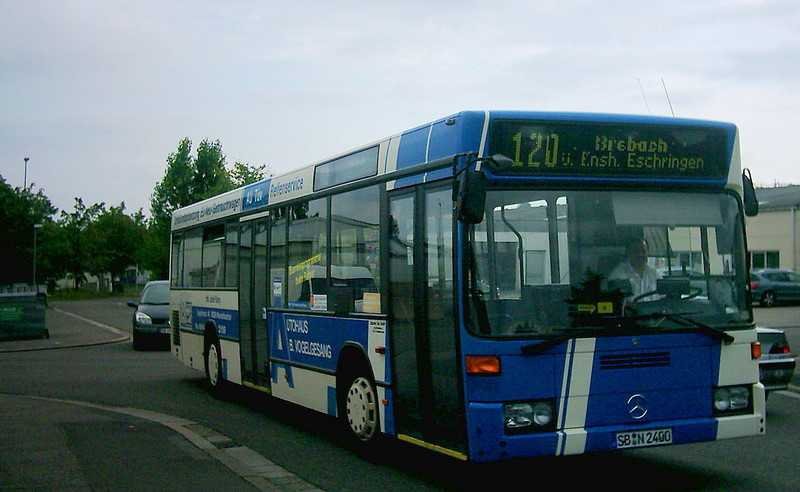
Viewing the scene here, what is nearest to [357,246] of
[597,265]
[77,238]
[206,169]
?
[597,265]

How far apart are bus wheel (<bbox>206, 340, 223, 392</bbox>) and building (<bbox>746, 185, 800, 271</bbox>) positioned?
50.9 meters

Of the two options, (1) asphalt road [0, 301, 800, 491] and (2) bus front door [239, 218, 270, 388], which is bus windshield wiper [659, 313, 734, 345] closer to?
(1) asphalt road [0, 301, 800, 491]

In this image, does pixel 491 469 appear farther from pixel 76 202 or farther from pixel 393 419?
pixel 76 202

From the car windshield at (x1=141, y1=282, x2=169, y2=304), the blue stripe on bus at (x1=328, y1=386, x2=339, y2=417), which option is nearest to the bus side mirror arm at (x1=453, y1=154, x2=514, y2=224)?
the blue stripe on bus at (x1=328, y1=386, x2=339, y2=417)

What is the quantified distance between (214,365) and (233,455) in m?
5.41

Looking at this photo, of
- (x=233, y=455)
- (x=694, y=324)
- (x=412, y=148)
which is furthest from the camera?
(x=233, y=455)

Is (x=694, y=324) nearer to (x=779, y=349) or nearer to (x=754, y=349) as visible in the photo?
(x=754, y=349)

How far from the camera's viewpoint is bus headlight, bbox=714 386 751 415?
8328 mm

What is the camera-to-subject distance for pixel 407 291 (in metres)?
9.03

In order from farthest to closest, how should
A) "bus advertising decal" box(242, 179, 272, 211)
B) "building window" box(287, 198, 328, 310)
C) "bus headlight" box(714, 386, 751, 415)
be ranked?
1. "bus advertising decal" box(242, 179, 272, 211)
2. "building window" box(287, 198, 328, 310)
3. "bus headlight" box(714, 386, 751, 415)

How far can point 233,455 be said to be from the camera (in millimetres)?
10500

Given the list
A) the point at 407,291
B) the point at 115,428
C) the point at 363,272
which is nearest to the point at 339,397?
the point at 363,272

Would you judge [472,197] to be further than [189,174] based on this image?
No

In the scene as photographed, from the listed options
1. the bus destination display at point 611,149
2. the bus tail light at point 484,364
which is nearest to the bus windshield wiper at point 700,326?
the bus destination display at point 611,149
